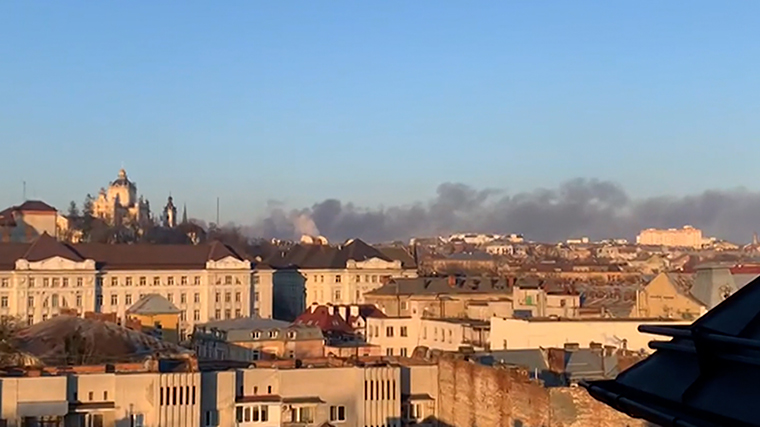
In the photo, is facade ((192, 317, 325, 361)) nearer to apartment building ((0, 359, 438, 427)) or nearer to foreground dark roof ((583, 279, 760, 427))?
apartment building ((0, 359, 438, 427))

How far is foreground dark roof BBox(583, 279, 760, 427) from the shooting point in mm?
2406

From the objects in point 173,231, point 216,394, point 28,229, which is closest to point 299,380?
point 216,394

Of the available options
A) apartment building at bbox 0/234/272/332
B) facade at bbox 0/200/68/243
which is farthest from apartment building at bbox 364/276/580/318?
facade at bbox 0/200/68/243

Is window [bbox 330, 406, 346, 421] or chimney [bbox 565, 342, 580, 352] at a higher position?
chimney [bbox 565, 342, 580, 352]

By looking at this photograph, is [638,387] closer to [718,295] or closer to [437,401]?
[437,401]

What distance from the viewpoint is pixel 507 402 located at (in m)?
26.5

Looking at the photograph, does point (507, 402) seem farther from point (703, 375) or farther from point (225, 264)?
point (225, 264)

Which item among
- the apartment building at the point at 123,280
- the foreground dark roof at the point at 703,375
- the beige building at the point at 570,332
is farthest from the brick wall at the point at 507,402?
the apartment building at the point at 123,280

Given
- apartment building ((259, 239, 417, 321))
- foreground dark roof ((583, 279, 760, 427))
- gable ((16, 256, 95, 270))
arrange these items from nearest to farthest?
foreground dark roof ((583, 279, 760, 427)) → gable ((16, 256, 95, 270)) → apartment building ((259, 239, 417, 321))

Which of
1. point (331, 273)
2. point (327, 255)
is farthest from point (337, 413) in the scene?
point (327, 255)

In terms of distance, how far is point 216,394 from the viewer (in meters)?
28.5

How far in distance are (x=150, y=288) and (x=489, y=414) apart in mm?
70983

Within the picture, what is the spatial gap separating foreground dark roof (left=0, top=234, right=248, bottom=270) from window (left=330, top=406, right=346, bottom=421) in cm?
6541

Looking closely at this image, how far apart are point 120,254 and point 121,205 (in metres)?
97.2
